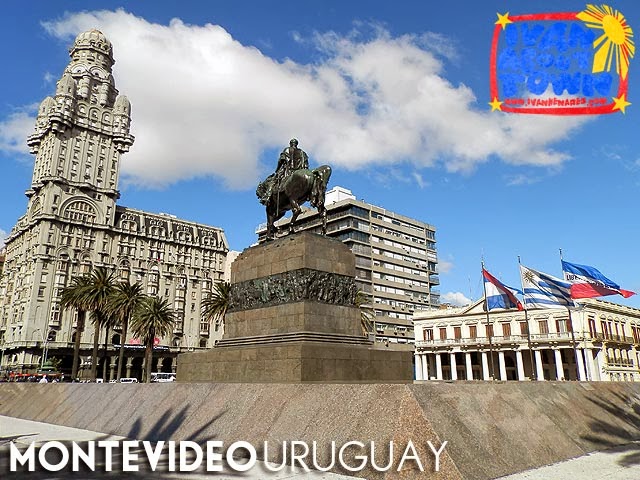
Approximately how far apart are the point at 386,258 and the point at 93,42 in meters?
73.7

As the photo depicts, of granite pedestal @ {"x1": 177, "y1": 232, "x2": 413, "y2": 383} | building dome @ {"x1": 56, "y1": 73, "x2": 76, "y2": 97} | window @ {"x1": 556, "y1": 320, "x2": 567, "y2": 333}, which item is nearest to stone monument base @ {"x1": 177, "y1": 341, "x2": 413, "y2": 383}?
granite pedestal @ {"x1": 177, "y1": 232, "x2": 413, "y2": 383}

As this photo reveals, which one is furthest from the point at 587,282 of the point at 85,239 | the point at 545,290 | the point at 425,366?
the point at 85,239

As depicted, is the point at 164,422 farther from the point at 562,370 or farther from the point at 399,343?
the point at 399,343

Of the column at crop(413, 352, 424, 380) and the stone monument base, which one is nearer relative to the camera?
the stone monument base

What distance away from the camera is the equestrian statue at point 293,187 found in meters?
19.2

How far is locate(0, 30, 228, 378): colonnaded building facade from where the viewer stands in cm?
7444

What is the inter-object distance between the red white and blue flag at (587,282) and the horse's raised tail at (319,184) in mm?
17870

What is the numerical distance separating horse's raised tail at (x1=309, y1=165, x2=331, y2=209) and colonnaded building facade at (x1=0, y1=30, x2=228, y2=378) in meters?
69.6

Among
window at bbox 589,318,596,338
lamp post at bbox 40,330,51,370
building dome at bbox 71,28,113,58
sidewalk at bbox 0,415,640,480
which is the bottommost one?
sidewalk at bbox 0,415,640,480

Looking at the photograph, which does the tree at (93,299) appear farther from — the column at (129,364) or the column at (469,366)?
the column at (469,366)

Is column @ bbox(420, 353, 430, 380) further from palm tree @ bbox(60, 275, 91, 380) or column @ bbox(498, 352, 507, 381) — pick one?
palm tree @ bbox(60, 275, 91, 380)

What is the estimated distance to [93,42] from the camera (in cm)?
9238

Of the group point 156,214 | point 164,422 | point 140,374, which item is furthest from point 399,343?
point 164,422

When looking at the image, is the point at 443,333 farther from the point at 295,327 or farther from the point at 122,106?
the point at 122,106
